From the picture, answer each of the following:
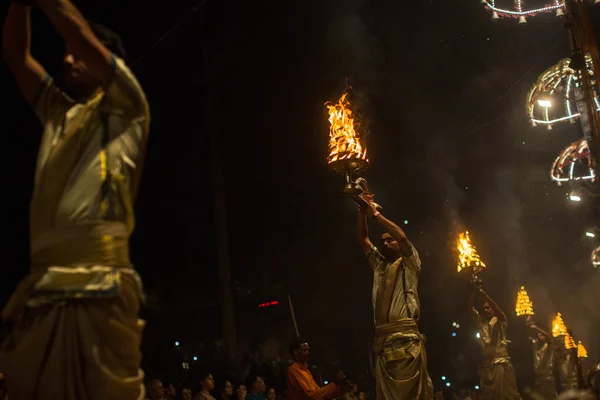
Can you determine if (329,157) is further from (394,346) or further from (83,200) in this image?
(83,200)

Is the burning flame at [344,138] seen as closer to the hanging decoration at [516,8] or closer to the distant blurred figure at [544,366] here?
the hanging decoration at [516,8]

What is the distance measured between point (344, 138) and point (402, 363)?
9.16 feet

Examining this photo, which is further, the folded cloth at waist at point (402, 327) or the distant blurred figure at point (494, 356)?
the distant blurred figure at point (494, 356)

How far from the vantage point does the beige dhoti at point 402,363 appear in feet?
20.7

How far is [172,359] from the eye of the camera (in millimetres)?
14992

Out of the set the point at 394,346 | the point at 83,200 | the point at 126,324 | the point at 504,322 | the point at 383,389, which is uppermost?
the point at 83,200

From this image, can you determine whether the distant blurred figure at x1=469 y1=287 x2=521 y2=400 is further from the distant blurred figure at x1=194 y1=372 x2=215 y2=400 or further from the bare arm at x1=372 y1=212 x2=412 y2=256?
the bare arm at x1=372 y1=212 x2=412 y2=256

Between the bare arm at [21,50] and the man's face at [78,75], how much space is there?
176 mm

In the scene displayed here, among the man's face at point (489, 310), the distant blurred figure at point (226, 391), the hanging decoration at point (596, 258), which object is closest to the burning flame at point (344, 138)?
the distant blurred figure at point (226, 391)

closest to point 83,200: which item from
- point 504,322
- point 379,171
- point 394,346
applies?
point 394,346

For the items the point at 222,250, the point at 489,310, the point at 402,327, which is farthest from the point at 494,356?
the point at 222,250

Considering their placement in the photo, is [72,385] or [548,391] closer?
[72,385]

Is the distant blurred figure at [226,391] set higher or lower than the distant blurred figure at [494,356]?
higher

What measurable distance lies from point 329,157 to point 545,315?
3043 cm
